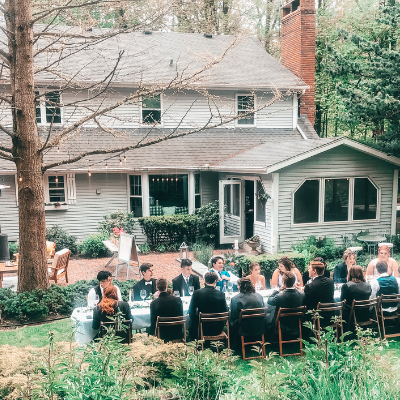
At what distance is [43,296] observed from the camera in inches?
348

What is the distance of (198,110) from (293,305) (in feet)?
Answer: 41.2

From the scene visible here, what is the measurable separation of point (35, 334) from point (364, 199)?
1131 centimetres

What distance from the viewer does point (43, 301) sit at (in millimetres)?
8719

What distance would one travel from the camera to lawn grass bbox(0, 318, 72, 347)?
7.44 metres

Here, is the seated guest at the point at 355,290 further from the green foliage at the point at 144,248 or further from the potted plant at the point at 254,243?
the green foliage at the point at 144,248

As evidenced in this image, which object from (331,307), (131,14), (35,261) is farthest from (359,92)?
(35,261)

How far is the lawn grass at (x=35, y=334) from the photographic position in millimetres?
7441

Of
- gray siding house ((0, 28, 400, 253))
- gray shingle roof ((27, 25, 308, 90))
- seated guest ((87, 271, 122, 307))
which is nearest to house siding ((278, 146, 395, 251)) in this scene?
gray siding house ((0, 28, 400, 253))

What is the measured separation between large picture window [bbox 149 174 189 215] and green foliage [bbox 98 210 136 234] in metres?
1.22

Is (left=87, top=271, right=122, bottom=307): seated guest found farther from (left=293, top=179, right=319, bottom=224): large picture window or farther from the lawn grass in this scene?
(left=293, top=179, right=319, bottom=224): large picture window

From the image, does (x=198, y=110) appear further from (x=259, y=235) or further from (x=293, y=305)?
(x=293, y=305)

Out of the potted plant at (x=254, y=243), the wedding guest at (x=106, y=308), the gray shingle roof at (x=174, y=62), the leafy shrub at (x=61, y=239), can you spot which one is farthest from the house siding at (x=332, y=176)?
the wedding guest at (x=106, y=308)

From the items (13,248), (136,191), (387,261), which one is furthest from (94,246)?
(387,261)

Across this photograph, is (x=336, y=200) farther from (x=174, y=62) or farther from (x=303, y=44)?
(x=174, y=62)
